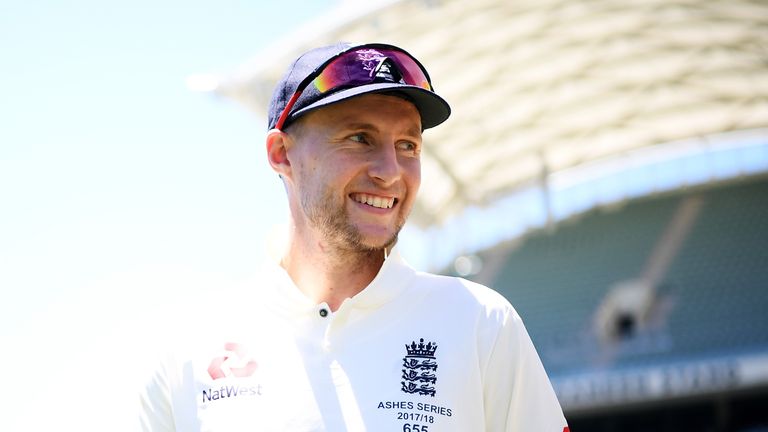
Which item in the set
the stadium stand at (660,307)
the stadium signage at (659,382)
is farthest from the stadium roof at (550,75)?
the stadium signage at (659,382)

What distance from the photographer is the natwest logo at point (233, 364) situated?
171 cm

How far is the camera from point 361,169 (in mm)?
1669

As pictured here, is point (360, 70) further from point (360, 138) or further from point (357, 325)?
point (357, 325)

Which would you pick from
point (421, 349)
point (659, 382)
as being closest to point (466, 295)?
point (421, 349)

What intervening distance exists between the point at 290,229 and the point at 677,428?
58.8 feet

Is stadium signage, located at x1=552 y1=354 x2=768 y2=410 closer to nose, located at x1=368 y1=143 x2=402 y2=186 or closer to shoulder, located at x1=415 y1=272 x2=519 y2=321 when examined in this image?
shoulder, located at x1=415 y1=272 x2=519 y2=321

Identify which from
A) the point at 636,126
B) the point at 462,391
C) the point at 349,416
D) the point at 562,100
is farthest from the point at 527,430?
the point at 636,126

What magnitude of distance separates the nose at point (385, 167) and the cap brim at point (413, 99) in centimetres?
11

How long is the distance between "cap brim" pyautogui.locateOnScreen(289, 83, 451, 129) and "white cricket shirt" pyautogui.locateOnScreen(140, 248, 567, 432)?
0.29 metres

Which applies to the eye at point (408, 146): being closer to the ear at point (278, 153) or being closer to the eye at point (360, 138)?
the eye at point (360, 138)

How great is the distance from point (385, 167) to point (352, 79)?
172 mm

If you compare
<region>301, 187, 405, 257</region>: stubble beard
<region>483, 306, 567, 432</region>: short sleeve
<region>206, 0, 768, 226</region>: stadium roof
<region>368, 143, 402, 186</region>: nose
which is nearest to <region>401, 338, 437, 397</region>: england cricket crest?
<region>483, 306, 567, 432</region>: short sleeve

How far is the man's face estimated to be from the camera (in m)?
1.67

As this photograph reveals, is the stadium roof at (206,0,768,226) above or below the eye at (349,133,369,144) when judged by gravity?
above
